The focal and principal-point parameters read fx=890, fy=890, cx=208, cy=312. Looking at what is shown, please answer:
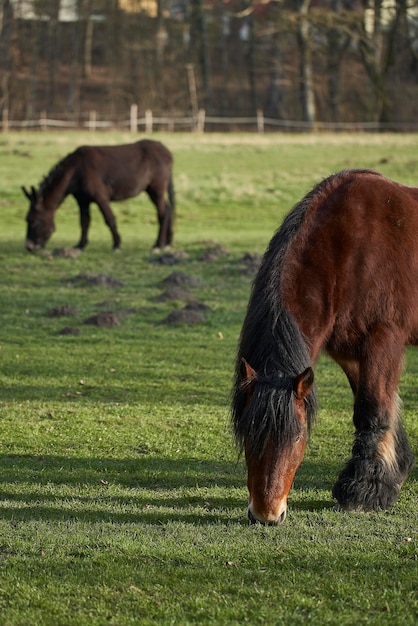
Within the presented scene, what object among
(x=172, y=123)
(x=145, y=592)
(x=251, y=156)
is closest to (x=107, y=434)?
(x=145, y=592)

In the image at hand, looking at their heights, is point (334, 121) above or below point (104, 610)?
above

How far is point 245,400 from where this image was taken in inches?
189

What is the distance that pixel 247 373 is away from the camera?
187 inches

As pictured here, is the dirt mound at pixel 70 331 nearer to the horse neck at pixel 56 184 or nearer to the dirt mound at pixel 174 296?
the dirt mound at pixel 174 296

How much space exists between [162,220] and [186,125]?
87.4 feet

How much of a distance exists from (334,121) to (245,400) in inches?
1771

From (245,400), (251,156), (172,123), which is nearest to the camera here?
(245,400)

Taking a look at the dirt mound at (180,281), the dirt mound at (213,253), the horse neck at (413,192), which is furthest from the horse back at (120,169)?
the horse neck at (413,192)

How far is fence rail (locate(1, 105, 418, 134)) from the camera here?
135 ft

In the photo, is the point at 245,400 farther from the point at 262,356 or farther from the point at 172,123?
the point at 172,123

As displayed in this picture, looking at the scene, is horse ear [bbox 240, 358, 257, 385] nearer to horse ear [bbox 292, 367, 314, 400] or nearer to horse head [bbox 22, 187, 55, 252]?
horse ear [bbox 292, 367, 314, 400]

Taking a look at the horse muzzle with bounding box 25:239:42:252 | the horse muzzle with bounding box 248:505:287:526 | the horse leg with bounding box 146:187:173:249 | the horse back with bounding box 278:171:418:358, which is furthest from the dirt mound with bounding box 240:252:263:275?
the horse muzzle with bounding box 248:505:287:526

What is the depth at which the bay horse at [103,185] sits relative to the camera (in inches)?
715

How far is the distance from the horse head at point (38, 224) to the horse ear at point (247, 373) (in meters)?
13.7
